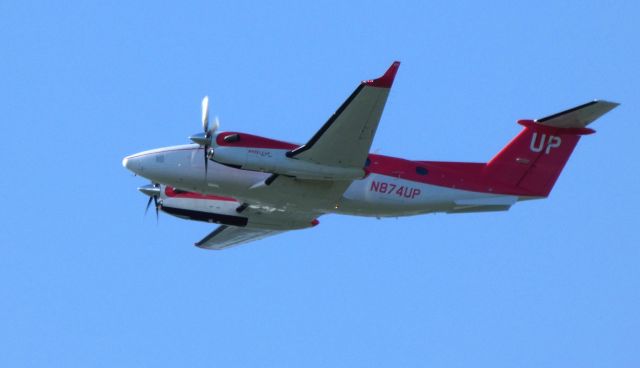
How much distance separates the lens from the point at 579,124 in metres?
39.2

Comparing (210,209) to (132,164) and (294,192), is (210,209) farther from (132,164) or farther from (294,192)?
(294,192)

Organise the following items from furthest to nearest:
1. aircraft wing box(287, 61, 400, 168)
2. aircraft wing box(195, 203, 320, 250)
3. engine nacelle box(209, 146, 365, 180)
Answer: aircraft wing box(195, 203, 320, 250)
engine nacelle box(209, 146, 365, 180)
aircraft wing box(287, 61, 400, 168)

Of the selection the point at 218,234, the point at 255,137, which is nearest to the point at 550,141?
the point at 255,137

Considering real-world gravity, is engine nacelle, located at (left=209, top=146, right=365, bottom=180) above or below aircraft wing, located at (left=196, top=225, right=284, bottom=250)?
above

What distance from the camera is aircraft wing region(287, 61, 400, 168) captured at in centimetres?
3400

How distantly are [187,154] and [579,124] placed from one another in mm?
13845

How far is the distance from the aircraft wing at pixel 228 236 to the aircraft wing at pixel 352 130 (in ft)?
29.5

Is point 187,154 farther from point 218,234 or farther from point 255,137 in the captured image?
point 218,234

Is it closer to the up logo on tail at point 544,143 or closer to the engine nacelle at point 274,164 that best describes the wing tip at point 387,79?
the engine nacelle at point 274,164

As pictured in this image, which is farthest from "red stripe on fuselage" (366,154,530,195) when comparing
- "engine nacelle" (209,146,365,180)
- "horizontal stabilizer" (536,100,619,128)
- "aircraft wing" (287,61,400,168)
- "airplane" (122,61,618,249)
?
"horizontal stabilizer" (536,100,619,128)

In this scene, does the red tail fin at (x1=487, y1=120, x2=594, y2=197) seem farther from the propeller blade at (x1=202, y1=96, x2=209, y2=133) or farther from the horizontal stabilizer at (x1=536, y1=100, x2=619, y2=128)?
the propeller blade at (x1=202, y1=96, x2=209, y2=133)

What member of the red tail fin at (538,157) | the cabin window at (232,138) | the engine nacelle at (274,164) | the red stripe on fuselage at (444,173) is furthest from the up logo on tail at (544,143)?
the cabin window at (232,138)

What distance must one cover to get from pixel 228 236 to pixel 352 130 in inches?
464

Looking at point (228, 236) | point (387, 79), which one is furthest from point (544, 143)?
point (228, 236)
